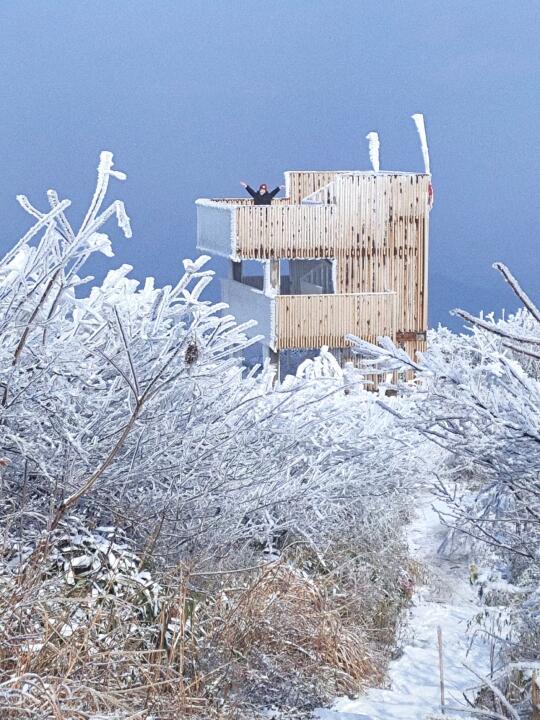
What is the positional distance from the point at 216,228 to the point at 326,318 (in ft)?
10.6

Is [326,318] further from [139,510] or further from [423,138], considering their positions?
[139,510]

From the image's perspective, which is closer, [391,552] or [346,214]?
[391,552]

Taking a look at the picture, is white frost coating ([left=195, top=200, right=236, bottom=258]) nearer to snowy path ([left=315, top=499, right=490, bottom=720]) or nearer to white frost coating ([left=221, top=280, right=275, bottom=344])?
white frost coating ([left=221, top=280, right=275, bottom=344])

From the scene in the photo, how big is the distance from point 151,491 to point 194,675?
1.24 metres

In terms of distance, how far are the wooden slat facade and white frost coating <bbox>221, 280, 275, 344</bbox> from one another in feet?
0.93

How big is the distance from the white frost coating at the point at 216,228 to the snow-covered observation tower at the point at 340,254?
2cm

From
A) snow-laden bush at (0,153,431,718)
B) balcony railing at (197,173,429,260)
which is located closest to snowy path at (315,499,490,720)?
snow-laden bush at (0,153,431,718)

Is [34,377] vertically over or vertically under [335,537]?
over

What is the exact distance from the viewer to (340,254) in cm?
2234

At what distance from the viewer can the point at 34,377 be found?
526 centimetres

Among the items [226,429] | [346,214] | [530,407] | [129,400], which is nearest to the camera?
[530,407]

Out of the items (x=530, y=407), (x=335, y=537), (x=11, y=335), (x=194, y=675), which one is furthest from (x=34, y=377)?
(x=335, y=537)

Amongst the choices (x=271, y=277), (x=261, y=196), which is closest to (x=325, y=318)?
(x=271, y=277)

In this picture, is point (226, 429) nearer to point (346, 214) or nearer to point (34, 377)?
point (34, 377)
